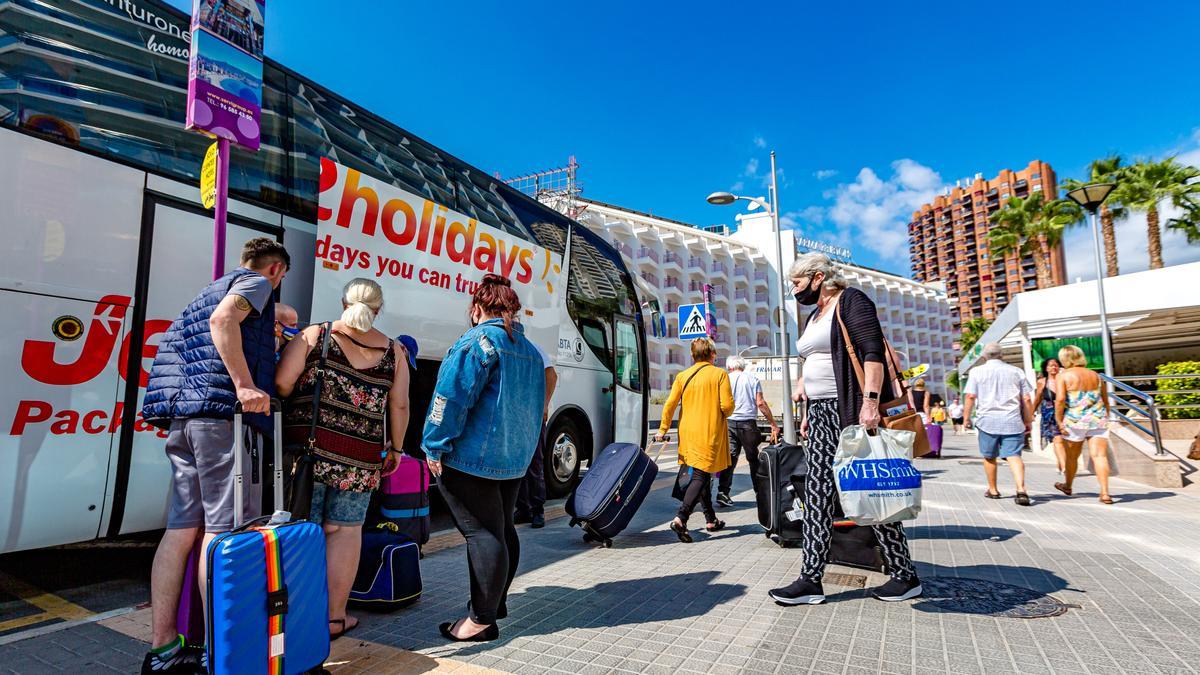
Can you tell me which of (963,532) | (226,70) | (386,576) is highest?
(226,70)

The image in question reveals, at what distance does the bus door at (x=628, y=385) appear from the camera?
30.7ft

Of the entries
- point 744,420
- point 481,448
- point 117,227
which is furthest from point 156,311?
point 744,420

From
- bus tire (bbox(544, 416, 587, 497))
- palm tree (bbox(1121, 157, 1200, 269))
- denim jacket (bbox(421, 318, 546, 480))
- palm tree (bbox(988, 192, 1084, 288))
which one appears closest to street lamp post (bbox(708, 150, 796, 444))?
bus tire (bbox(544, 416, 587, 497))

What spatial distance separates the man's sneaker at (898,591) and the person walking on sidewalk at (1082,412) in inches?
204

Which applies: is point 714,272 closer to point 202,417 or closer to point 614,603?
point 614,603

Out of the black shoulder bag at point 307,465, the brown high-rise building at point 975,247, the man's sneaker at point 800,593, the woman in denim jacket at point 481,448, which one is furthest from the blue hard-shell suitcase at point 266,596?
the brown high-rise building at point 975,247

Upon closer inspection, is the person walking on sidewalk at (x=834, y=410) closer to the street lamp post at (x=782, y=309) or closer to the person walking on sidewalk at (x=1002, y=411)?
the person walking on sidewalk at (x=1002, y=411)

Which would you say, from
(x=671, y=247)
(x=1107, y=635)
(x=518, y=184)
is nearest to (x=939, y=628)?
(x=1107, y=635)

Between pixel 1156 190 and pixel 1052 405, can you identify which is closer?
pixel 1052 405

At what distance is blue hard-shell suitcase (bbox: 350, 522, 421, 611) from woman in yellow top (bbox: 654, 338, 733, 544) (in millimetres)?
2463

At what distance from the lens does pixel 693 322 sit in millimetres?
13594

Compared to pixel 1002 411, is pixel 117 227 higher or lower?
higher

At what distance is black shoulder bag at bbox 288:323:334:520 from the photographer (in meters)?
2.98

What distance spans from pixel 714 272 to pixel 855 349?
7162cm
